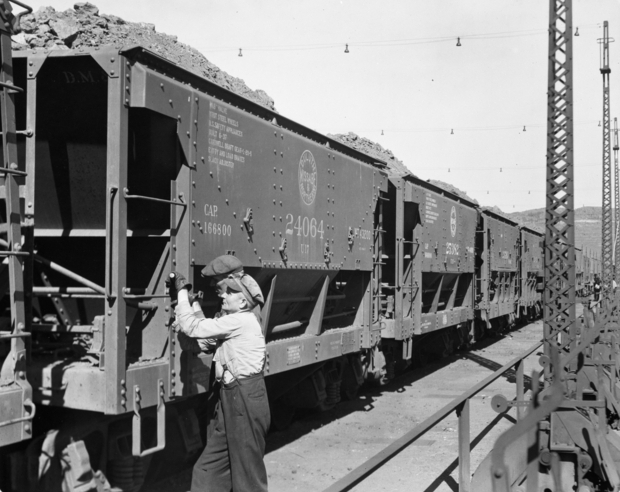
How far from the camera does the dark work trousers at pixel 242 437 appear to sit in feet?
16.1

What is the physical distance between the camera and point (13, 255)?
445 centimetres

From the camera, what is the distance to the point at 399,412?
1035 cm

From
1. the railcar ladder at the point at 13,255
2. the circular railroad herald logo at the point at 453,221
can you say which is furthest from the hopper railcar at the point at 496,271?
the railcar ladder at the point at 13,255

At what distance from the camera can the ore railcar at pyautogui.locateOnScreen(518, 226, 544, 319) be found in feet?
77.6

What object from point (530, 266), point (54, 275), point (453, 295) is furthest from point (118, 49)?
point (530, 266)

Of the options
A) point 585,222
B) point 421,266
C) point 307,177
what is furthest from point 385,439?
point 585,222

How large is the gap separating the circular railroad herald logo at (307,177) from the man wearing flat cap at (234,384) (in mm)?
2582

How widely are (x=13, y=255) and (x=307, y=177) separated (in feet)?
12.7

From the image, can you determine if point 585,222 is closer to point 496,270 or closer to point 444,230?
point 496,270

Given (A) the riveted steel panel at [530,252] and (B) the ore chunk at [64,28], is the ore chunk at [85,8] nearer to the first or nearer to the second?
(B) the ore chunk at [64,28]

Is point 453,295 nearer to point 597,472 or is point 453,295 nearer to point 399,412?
point 399,412

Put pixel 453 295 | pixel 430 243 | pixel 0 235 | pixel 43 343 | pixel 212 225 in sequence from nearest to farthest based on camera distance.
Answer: pixel 0 235 < pixel 43 343 < pixel 212 225 < pixel 430 243 < pixel 453 295

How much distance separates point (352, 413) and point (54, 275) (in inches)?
220

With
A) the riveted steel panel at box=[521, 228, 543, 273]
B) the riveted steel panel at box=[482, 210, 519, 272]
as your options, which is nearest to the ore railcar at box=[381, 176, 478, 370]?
the riveted steel panel at box=[482, 210, 519, 272]
